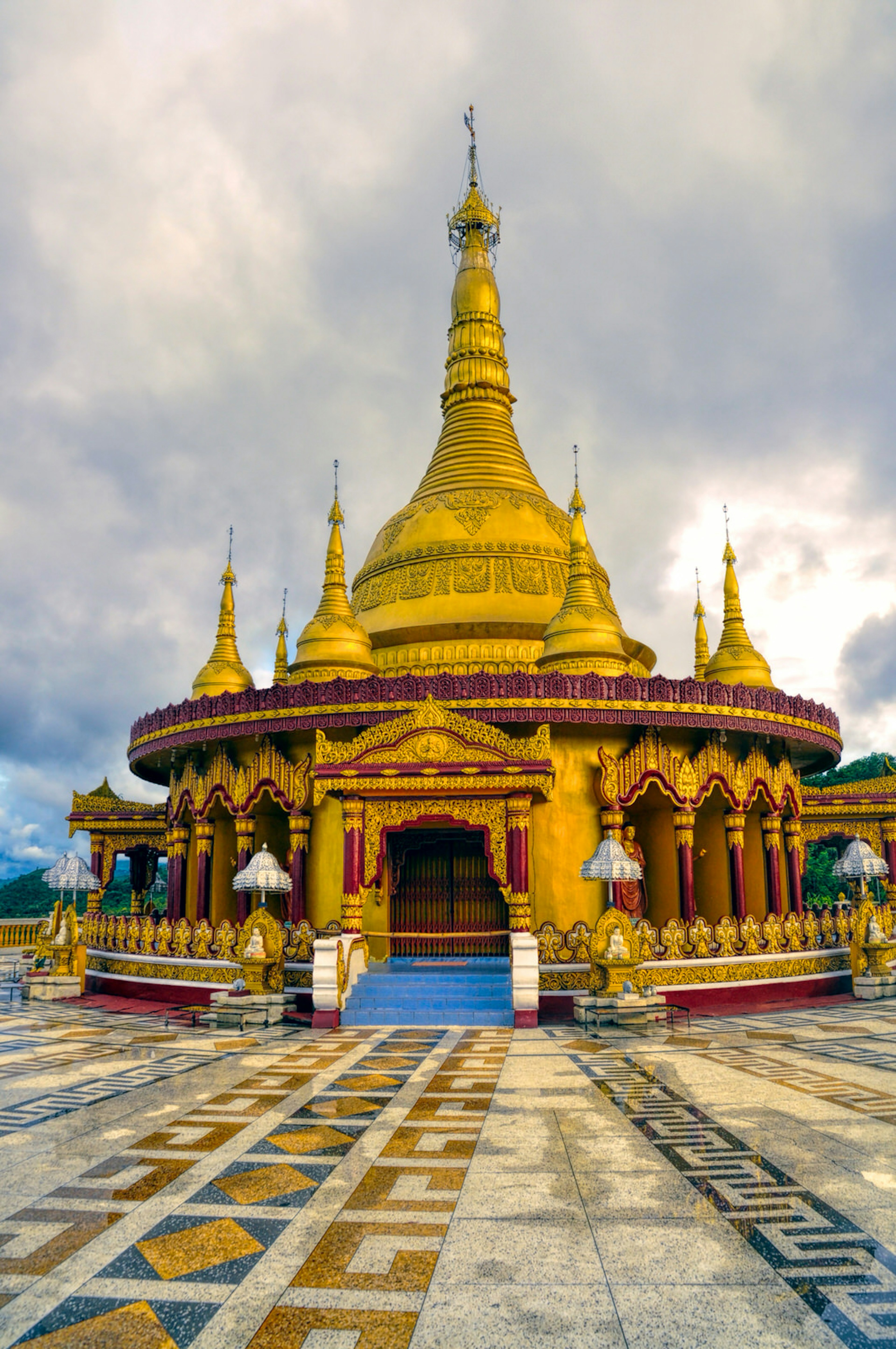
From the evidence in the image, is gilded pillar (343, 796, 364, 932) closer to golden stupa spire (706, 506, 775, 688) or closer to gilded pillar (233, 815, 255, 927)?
gilded pillar (233, 815, 255, 927)

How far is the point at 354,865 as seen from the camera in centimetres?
1728

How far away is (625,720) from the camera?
64.5 ft

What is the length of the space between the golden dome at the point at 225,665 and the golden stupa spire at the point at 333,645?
270 centimetres

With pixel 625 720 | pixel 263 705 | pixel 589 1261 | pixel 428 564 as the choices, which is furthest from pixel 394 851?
pixel 589 1261

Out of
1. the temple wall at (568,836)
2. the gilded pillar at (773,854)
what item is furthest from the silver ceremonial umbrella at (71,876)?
the gilded pillar at (773,854)

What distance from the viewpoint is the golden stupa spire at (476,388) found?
98.2ft

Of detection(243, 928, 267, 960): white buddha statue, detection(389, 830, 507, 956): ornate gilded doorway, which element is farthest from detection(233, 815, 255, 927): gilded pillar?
detection(243, 928, 267, 960): white buddha statue

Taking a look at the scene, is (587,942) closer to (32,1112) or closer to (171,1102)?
(171,1102)

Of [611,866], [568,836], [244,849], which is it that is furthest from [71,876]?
[611,866]

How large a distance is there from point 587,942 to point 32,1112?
995cm

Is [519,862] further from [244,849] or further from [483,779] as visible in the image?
[244,849]

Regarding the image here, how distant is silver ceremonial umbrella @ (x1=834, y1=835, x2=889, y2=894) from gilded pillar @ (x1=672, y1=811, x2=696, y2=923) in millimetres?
3505

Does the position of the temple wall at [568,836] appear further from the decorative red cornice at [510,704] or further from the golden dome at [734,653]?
the golden dome at [734,653]

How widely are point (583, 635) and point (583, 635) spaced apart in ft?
0.06
